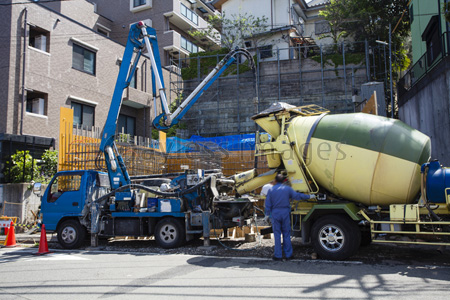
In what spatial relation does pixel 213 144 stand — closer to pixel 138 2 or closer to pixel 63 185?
pixel 63 185

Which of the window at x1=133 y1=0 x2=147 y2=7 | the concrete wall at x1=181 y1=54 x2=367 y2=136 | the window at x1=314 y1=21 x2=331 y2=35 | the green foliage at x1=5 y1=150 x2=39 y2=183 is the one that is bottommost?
the green foliage at x1=5 y1=150 x2=39 y2=183

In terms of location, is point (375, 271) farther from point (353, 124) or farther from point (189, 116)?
point (189, 116)

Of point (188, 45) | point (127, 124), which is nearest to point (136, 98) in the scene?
point (127, 124)

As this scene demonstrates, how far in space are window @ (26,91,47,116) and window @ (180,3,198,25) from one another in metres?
17.4

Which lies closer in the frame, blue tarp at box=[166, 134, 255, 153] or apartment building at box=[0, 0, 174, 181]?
blue tarp at box=[166, 134, 255, 153]

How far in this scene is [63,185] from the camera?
11078mm

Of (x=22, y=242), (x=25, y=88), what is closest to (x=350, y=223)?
(x=22, y=242)

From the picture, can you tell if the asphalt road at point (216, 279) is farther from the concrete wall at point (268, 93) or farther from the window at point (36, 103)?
the concrete wall at point (268, 93)

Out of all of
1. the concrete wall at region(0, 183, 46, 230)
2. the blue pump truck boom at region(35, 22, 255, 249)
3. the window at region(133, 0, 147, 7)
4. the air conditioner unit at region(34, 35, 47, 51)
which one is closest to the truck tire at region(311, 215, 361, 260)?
the blue pump truck boom at region(35, 22, 255, 249)

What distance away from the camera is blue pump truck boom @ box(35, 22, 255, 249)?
32.2ft

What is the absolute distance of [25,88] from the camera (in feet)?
61.1

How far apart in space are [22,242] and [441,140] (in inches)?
559

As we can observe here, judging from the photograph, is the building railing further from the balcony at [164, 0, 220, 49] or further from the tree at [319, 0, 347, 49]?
the balcony at [164, 0, 220, 49]

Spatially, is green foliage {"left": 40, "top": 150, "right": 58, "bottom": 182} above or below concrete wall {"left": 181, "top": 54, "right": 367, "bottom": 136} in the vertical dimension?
below
